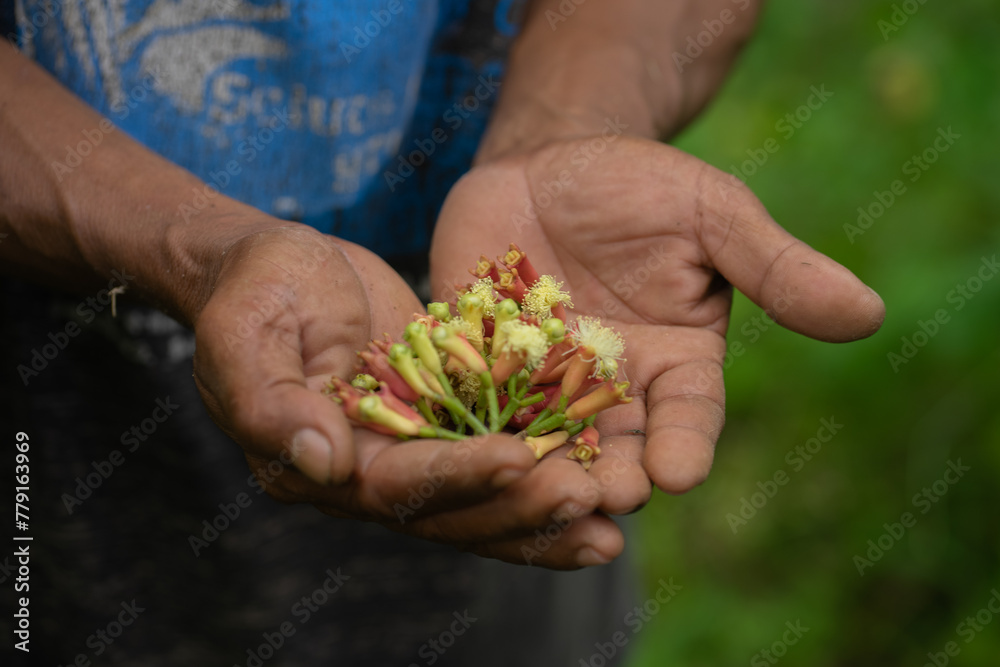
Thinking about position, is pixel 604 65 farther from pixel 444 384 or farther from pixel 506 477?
pixel 506 477

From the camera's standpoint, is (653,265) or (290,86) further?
(290,86)

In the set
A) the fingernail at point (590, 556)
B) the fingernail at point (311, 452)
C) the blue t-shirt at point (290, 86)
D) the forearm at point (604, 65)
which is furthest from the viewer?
the forearm at point (604, 65)

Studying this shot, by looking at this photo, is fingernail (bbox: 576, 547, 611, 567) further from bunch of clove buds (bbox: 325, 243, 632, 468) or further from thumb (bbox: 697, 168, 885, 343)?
thumb (bbox: 697, 168, 885, 343)

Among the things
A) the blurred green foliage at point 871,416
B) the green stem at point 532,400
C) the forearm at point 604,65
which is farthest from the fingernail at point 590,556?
the blurred green foliage at point 871,416

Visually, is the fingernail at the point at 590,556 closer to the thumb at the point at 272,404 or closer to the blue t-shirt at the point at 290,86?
the thumb at the point at 272,404

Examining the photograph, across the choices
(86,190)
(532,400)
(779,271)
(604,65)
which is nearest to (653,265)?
(779,271)

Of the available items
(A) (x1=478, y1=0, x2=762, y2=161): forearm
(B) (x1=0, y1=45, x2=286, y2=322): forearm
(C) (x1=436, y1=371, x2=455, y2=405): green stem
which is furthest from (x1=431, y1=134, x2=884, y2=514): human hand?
(B) (x1=0, y1=45, x2=286, y2=322): forearm
